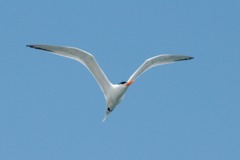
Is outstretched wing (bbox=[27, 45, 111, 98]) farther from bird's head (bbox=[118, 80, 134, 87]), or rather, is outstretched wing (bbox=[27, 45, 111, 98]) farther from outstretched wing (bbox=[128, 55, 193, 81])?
outstretched wing (bbox=[128, 55, 193, 81])

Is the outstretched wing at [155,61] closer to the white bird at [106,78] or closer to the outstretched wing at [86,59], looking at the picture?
the white bird at [106,78]

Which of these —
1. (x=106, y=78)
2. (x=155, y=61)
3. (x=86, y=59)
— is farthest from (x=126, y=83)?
(x=86, y=59)

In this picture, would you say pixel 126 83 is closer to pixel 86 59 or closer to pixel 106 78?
pixel 106 78

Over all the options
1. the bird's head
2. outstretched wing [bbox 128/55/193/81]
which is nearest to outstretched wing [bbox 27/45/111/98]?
the bird's head

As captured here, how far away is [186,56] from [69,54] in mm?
6206

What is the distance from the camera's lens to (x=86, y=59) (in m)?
25.7

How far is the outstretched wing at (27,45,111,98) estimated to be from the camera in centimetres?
2438

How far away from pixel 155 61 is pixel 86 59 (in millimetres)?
3753

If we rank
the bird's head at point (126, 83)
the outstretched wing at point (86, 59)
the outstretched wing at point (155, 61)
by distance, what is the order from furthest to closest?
1. the outstretched wing at point (155, 61)
2. the bird's head at point (126, 83)
3. the outstretched wing at point (86, 59)

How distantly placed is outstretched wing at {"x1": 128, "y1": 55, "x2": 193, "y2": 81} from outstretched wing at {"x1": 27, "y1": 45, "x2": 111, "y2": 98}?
134 cm

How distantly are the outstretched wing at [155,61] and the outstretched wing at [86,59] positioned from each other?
1339 mm

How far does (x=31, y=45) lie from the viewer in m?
23.7

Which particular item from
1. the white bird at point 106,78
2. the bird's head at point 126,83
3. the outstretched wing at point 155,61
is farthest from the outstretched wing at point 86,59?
the outstretched wing at point 155,61

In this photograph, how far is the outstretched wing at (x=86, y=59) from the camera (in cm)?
2438
